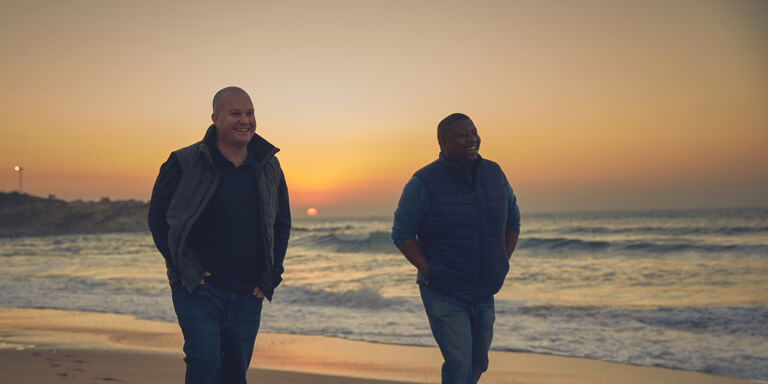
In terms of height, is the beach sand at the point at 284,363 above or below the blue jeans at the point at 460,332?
below

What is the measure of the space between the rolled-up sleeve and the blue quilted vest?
0.04m

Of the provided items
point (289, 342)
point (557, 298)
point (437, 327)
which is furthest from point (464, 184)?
point (557, 298)

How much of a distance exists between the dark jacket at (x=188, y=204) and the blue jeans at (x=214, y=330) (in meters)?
0.10

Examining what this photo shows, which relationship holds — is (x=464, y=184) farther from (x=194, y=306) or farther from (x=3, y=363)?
(x=3, y=363)

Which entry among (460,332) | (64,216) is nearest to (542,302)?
(460,332)

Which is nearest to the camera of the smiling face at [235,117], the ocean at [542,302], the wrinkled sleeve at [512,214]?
the smiling face at [235,117]

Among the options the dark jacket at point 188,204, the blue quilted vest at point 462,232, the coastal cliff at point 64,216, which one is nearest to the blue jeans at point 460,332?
the blue quilted vest at point 462,232

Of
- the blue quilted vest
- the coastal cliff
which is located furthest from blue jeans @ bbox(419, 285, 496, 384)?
the coastal cliff

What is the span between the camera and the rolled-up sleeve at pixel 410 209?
339 centimetres

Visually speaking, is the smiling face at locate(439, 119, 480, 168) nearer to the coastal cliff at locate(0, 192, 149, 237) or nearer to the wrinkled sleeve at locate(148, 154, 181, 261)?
the wrinkled sleeve at locate(148, 154, 181, 261)

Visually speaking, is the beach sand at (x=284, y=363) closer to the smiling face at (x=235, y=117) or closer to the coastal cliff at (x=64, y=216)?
the smiling face at (x=235, y=117)

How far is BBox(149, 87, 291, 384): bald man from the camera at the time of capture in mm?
2969

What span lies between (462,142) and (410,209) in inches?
18.3

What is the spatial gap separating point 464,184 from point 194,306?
1546 millimetres
